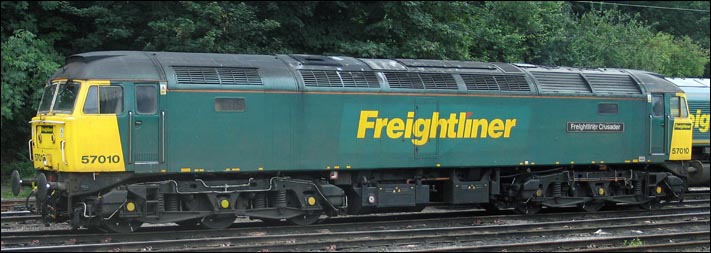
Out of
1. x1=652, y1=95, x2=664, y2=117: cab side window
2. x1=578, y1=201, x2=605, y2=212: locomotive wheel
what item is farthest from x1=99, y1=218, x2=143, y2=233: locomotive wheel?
x1=652, y1=95, x2=664, y2=117: cab side window

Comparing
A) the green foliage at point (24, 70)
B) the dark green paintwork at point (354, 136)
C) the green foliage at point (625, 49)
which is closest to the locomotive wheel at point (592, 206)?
the dark green paintwork at point (354, 136)

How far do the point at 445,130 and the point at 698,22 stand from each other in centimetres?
2563

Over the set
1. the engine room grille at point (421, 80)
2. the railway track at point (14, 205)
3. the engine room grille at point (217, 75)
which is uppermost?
the engine room grille at point (217, 75)

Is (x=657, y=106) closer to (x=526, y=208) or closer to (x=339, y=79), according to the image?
(x=526, y=208)

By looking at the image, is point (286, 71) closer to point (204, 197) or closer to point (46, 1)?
point (204, 197)

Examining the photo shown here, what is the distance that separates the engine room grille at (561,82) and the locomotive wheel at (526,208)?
2.46m

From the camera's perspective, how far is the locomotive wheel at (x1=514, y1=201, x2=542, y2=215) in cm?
1580

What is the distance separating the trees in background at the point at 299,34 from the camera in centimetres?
1831

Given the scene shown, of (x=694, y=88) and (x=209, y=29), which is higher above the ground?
(x=209, y=29)

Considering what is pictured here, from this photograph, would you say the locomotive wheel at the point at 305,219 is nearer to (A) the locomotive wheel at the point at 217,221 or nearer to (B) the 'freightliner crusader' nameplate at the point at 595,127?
(A) the locomotive wheel at the point at 217,221

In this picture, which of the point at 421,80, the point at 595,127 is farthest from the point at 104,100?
the point at 595,127

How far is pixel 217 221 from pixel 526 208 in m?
6.73

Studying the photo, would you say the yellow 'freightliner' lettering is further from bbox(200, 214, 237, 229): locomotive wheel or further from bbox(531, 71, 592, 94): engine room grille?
bbox(200, 214, 237, 229): locomotive wheel

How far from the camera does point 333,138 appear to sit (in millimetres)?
13328
